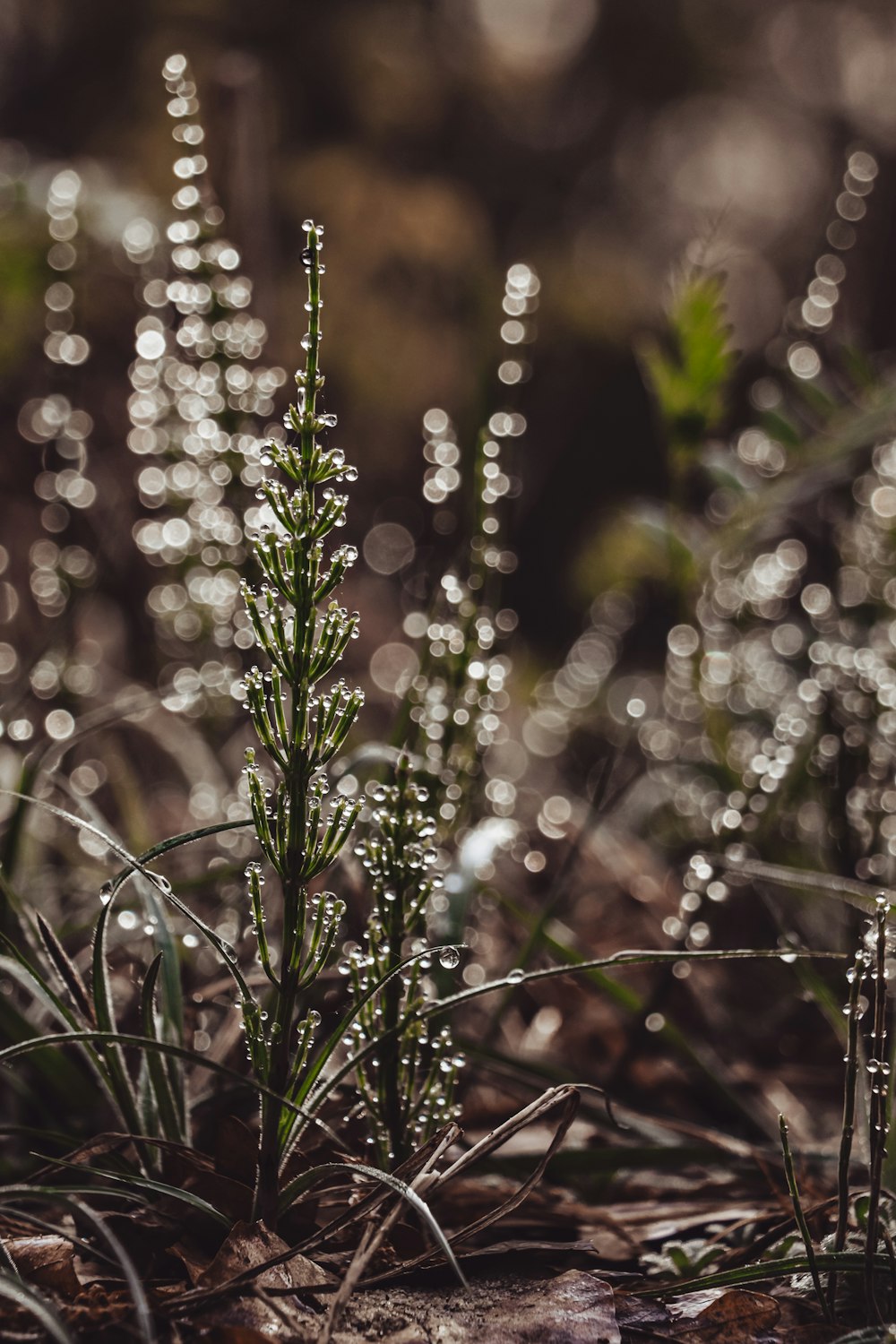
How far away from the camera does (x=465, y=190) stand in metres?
7.18

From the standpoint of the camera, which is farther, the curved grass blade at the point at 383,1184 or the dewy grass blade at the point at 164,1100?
the dewy grass blade at the point at 164,1100

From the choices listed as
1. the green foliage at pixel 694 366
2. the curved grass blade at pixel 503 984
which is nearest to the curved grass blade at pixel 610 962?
the curved grass blade at pixel 503 984

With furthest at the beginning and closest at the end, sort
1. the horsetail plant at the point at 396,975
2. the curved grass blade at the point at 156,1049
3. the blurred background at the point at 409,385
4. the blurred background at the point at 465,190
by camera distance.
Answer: the blurred background at the point at 465,190 < the blurred background at the point at 409,385 < the horsetail plant at the point at 396,975 < the curved grass blade at the point at 156,1049

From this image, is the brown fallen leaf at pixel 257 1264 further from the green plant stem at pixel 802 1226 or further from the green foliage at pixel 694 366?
the green foliage at pixel 694 366

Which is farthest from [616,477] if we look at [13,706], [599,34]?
[13,706]

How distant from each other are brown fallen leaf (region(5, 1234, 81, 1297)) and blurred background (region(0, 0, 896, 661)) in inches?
36.9

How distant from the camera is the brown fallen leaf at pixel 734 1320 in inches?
31.7

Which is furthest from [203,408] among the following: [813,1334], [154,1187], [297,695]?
[813,1334]

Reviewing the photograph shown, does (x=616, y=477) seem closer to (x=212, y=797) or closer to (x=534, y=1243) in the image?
(x=212, y=797)

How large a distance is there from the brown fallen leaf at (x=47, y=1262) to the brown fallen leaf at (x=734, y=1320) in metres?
0.47

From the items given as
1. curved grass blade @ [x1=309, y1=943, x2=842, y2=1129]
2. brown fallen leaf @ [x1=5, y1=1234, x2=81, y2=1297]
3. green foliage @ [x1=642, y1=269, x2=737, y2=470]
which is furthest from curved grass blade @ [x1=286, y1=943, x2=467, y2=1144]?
green foliage @ [x1=642, y1=269, x2=737, y2=470]

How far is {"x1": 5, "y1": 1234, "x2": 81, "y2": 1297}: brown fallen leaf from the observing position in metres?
0.79

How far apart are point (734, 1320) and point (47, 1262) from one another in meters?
0.54

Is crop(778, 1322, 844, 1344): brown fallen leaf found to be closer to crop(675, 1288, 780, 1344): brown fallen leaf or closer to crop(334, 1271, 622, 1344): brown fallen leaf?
crop(675, 1288, 780, 1344): brown fallen leaf
